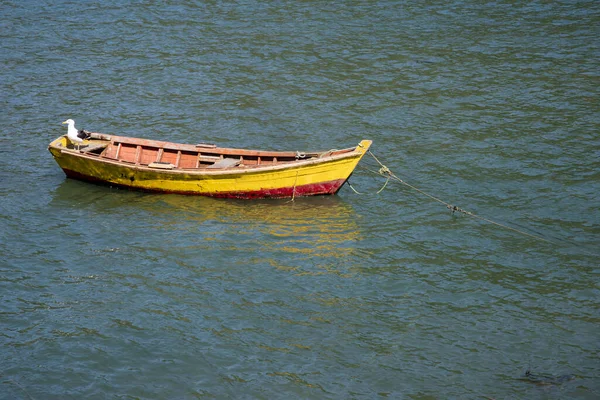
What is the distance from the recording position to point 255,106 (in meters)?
26.5

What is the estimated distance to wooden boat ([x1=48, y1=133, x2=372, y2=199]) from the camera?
777 inches

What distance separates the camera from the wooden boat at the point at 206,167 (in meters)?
19.7

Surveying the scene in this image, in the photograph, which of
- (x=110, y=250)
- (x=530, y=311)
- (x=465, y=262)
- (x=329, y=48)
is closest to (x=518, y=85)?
(x=329, y=48)

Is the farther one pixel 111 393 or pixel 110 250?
pixel 110 250

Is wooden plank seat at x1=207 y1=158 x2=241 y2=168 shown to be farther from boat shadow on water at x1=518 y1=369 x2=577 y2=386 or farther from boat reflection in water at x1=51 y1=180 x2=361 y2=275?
boat shadow on water at x1=518 y1=369 x2=577 y2=386

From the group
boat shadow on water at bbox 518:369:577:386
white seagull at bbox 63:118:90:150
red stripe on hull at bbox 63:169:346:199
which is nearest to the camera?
boat shadow on water at bbox 518:369:577:386

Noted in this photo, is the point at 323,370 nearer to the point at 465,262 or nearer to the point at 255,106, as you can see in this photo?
the point at 465,262

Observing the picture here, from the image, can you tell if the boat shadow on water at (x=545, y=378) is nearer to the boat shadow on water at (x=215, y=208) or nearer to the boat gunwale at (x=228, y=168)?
the boat shadow on water at (x=215, y=208)

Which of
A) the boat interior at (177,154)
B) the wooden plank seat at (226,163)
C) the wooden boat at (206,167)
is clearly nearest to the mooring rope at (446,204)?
the wooden boat at (206,167)

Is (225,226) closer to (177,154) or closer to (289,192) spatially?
(289,192)

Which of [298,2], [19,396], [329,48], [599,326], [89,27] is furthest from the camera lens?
[298,2]

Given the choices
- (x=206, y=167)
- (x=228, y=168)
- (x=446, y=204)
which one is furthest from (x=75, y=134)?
(x=446, y=204)

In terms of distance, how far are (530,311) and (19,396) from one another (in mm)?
9445

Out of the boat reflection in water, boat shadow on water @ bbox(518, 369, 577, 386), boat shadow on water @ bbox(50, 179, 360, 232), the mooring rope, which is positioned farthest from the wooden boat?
boat shadow on water @ bbox(518, 369, 577, 386)
